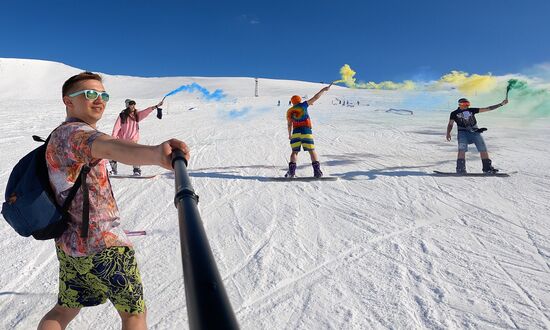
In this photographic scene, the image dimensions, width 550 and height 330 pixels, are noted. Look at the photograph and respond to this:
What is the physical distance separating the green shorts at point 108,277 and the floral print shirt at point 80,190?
0.15ft

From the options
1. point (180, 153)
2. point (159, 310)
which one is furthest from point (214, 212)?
point (180, 153)

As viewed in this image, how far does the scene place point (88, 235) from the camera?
1809mm

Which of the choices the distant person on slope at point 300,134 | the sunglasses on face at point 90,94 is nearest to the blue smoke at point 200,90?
the distant person on slope at point 300,134

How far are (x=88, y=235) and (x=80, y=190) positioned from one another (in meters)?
0.23

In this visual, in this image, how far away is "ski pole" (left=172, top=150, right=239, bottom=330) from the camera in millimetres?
768

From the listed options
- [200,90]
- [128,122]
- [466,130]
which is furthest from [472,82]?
[200,90]

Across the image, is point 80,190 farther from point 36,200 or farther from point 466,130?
point 466,130

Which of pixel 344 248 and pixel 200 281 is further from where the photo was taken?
pixel 344 248

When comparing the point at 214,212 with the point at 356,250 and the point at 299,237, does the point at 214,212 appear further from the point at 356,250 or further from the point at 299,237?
the point at 356,250

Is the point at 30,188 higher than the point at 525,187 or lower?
higher

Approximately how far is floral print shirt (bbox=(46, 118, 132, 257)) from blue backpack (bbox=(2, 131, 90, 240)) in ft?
0.11

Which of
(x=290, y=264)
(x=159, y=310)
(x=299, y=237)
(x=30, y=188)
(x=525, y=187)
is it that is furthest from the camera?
(x=525, y=187)

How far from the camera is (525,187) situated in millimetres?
7207

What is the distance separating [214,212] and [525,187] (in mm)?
6100
